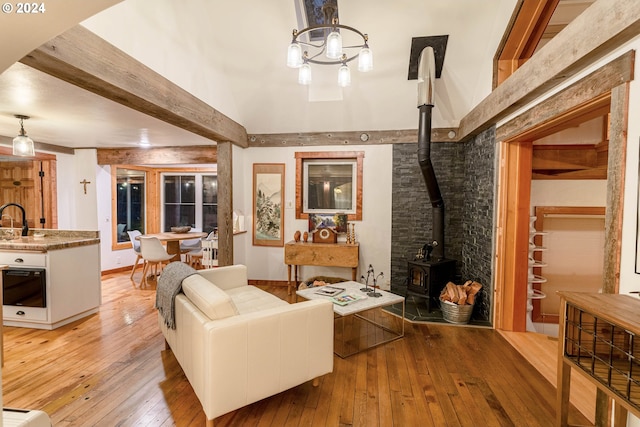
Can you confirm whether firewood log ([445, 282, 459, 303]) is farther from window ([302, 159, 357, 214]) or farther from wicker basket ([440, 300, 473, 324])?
window ([302, 159, 357, 214])

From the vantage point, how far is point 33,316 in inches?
123

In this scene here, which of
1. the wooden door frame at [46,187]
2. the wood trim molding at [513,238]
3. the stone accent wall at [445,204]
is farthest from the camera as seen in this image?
the wooden door frame at [46,187]

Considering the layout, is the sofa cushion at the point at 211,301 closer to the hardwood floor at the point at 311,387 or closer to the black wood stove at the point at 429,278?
the hardwood floor at the point at 311,387

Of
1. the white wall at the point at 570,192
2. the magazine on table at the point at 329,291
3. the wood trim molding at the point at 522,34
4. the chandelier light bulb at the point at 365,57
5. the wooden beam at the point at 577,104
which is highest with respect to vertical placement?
the wood trim molding at the point at 522,34

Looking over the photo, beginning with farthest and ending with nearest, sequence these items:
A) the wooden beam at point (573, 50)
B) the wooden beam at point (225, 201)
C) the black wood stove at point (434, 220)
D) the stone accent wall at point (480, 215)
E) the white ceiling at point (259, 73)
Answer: the wooden beam at point (225, 201) → the black wood stove at point (434, 220) → the stone accent wall at point (480, 215) → the white ceiling at point (259, 73) → the wooden beam at point (573, 50)

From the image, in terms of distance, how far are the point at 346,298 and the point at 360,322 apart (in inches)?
29.2

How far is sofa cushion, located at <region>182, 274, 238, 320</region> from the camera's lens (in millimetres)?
1822

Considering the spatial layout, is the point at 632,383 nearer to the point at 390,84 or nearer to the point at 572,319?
the point at 572,319

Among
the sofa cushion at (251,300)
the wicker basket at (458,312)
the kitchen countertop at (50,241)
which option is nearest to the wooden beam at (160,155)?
the kitchen countertop at (50,241)

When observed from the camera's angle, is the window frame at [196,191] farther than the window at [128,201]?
Yes

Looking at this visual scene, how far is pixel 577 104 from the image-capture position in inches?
78.3

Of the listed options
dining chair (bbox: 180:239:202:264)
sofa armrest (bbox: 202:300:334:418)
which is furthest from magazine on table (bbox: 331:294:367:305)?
dining chair (bbox: 180:239:202:264)

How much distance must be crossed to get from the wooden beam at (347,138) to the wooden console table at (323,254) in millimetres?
1560

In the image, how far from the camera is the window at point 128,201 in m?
5.88
